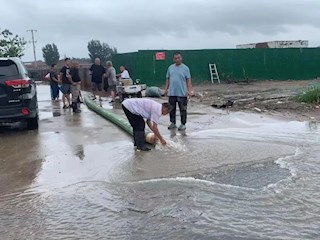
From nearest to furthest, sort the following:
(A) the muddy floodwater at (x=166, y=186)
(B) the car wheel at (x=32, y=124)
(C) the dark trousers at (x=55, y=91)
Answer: (A) the muddy floodwater at (x=166, y=186) < (B) the car wheel at (x=32, y=124) < (C) the dark trousers at (x=55, y=91)

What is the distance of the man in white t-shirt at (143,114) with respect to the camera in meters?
7.10

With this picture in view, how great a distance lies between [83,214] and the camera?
4504 mm

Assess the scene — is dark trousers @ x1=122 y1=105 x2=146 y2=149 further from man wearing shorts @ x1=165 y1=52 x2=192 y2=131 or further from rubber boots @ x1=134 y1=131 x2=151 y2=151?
man wearing shorts @ x1=165 y1=52 x2=192 y2=131

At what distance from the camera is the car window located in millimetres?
8945

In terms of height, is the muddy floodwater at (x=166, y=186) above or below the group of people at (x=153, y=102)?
below

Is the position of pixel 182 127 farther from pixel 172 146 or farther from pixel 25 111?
pixel 25 111

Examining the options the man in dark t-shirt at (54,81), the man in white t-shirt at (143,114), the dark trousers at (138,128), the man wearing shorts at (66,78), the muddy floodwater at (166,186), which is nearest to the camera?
the muddy floodwater at (166,186)

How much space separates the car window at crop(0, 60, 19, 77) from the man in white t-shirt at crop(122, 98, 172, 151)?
300cm

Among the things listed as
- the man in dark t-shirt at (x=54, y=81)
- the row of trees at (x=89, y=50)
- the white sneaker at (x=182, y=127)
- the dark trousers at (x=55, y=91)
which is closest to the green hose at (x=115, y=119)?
the white sneaker at (x=182, y=127)

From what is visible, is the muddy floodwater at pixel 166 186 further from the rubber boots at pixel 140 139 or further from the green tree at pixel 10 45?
the green tree at pixel 10 45

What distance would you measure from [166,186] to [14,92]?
493 centimetres

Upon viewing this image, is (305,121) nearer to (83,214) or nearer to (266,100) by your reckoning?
(266,100)

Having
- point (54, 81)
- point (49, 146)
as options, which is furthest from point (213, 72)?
point (49, 146)

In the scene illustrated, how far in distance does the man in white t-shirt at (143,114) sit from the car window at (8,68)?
2996mm
